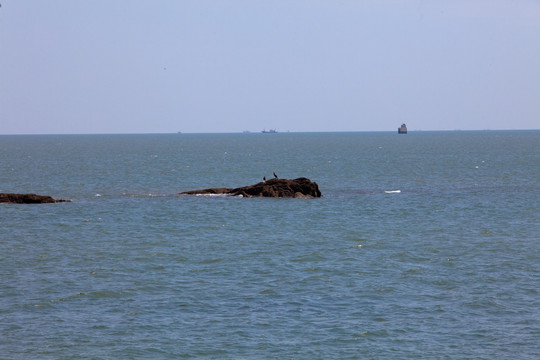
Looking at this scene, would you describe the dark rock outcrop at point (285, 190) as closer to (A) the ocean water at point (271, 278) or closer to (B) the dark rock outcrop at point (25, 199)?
(A) the ocean water at point (271, 278)

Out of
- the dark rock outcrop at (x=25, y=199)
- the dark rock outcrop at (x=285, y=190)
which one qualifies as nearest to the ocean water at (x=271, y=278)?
the dark rock outcrop at (x=25, y=199)

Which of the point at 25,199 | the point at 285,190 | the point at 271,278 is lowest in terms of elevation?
the point at 271,278

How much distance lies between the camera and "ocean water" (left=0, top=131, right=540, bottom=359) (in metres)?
24.9

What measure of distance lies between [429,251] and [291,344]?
18.0 metres

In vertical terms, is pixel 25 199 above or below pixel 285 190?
below

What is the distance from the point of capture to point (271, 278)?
33.8 meters

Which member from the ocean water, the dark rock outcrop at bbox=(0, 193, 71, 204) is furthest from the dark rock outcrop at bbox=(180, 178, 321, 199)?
the dark rock outcrop at bbox=(0, 193, 71, 204)

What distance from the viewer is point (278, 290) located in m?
31.6

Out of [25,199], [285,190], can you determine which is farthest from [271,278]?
[25,199]

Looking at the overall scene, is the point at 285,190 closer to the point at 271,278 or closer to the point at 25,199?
the point at 25,199

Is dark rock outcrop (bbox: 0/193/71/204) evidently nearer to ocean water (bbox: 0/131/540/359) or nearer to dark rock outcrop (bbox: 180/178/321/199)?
ocean water (bbox: 0/131/540/359)

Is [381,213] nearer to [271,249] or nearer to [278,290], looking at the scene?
[271,249]

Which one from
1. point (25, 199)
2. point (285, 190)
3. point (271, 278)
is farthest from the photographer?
point (285, 190)

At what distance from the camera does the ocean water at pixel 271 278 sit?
81.6 ft
